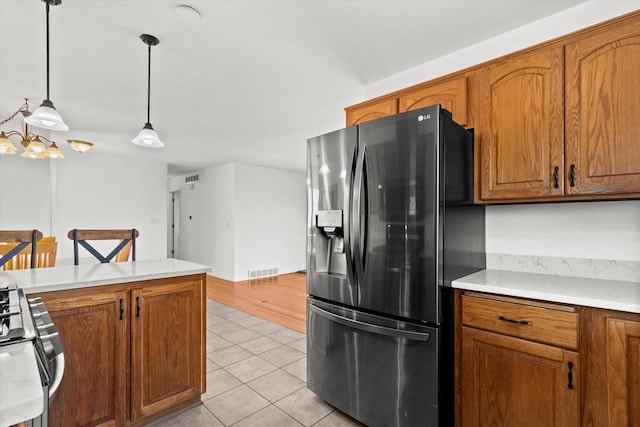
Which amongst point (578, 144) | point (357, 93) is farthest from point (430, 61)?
point (578, 144)

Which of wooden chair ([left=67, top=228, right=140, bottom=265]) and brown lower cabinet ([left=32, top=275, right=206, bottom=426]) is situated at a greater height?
wooden chair ([left=67, top=228, right=140, bottom=265])

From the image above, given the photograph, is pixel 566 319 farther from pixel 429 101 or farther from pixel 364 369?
pixel 429 101

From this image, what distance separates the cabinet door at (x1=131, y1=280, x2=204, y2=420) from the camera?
5.87ft

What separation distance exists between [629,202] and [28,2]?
3.63 meters

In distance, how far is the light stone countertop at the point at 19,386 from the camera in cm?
48

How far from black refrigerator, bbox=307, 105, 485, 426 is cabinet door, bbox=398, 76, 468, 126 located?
0.24 metres

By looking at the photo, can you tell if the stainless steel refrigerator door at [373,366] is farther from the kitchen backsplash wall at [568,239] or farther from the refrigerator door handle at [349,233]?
the kitchen backsplash wall at [568,239]

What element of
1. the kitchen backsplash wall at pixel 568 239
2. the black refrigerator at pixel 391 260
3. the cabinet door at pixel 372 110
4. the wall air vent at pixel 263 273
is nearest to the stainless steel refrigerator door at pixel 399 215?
the black refrigerator at pixel 391 260

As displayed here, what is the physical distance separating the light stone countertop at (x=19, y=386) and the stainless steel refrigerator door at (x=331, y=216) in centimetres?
148

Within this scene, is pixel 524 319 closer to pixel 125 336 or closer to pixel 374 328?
pixel 374 328

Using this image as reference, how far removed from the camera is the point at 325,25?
1.99 m

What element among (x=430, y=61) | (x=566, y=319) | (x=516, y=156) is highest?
(x=430, y=61)

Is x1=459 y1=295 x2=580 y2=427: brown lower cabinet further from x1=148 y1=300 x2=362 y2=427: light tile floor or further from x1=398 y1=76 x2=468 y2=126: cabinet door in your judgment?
x1=398 y1=76 x2=468 y2=126: cabinet door

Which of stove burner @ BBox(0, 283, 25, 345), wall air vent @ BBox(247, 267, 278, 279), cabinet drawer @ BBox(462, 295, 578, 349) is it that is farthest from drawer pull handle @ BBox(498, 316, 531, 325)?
wall air vent @ BBox(247, 267, 278, 279)
